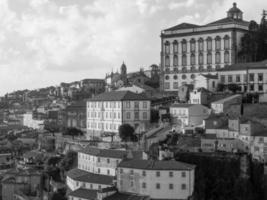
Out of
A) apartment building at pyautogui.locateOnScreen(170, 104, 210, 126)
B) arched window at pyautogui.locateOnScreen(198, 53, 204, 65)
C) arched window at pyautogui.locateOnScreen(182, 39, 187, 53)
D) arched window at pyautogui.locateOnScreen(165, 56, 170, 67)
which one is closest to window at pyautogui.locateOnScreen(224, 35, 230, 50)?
arched window at pyautogui.locateOnScreen(198, 53, 204, 65)

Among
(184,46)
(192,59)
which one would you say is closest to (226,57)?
(192,59)

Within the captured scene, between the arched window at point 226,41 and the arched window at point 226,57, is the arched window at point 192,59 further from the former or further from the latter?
the arched window at point 226,41

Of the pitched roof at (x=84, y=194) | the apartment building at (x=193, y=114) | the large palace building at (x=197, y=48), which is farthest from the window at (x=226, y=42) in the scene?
the pitched roof at (x=84, y=194)

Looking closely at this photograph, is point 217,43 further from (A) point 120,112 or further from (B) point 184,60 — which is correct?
(A) point 120,112

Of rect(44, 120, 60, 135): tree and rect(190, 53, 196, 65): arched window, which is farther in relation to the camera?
rect(44, 120, 60, 135): tree

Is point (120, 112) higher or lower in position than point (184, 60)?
lower

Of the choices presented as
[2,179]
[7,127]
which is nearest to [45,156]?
[2,179]

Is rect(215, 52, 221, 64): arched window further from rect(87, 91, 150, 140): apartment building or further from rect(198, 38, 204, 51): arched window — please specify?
rect(87, 91, 150, 140): apartment building
